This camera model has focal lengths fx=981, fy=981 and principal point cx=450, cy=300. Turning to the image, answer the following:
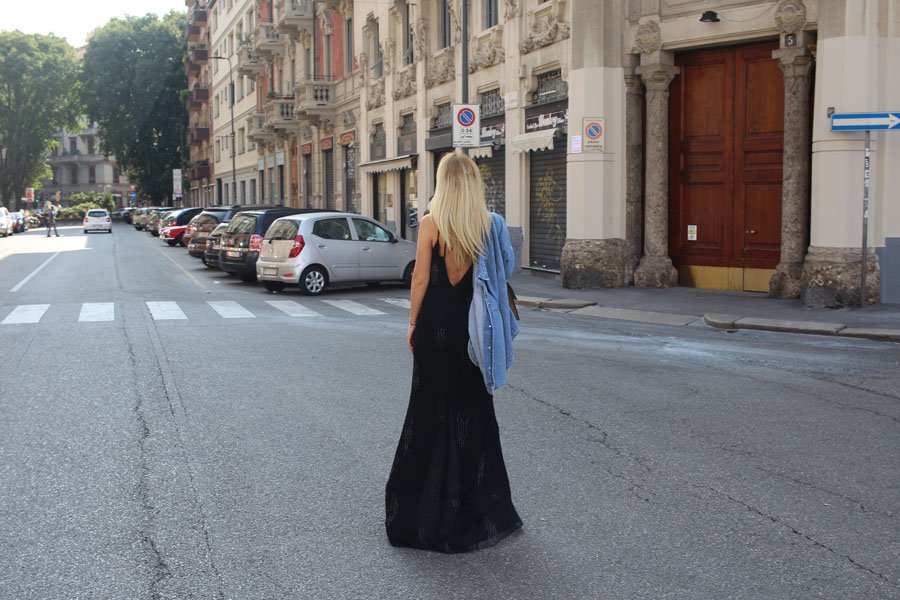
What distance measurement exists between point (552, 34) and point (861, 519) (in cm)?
1710

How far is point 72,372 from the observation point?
31.6ft

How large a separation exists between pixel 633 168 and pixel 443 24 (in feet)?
38.2

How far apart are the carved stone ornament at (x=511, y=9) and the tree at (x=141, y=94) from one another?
219 ft

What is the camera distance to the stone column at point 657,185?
17906 millimetres

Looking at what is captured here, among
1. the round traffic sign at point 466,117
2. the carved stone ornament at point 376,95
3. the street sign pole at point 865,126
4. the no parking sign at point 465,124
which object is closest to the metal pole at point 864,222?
the street sign pole at point 865,126

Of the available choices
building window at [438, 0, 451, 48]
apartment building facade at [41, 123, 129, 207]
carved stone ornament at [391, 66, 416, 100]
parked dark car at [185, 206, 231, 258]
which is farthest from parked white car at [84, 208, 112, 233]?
apartment building facade at [41, 123, 129, 207]

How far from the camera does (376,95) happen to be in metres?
33.3

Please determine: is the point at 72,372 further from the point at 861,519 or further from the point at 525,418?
the point at 861,519

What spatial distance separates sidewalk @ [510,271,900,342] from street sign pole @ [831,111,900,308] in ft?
2.06

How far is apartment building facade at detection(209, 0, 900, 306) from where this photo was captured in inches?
587

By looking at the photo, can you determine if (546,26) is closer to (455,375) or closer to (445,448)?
(455,375)

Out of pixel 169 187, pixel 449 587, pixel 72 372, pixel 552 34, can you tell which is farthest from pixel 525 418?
pixel 169 187

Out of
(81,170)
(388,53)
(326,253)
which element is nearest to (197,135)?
(388,53)

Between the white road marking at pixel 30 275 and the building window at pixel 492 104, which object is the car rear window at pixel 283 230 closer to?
the white road marking at pixel 30 275
